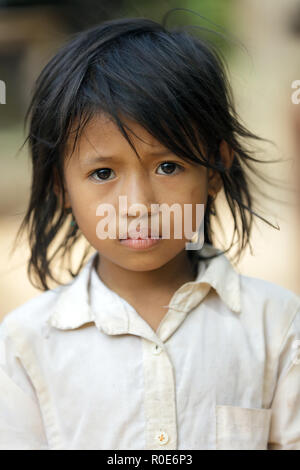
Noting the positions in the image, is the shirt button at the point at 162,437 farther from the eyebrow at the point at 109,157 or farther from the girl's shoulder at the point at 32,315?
the eyebrow at the point at 109,157

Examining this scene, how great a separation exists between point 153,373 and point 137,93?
413mm

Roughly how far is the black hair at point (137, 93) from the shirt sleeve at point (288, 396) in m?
0.22

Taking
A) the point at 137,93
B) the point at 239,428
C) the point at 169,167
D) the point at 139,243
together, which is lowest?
the point at 239,428

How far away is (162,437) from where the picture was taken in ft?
3.18

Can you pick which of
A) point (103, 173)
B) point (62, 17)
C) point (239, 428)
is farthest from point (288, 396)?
point (62, 17)

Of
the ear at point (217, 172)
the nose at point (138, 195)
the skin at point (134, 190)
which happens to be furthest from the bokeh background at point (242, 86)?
the nose at point (138, 195)

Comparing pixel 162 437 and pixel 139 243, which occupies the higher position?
pixel 139 243

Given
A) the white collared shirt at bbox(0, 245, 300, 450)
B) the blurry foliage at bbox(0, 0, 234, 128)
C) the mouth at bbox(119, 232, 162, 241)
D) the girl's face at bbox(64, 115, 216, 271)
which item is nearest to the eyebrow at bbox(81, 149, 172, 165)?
the girl's face at bbox(64, 115, 216, 271)

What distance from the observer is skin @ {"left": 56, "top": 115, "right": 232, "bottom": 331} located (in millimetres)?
927

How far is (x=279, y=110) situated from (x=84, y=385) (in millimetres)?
1916

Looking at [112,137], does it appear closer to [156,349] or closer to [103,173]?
[103,173]

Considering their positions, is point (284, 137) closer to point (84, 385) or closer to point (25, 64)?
point (25, 64)

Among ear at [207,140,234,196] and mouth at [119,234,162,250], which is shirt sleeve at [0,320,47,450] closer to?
mouth at [119,234,162,250]

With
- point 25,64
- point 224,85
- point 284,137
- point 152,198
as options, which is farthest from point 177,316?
point 25,64
